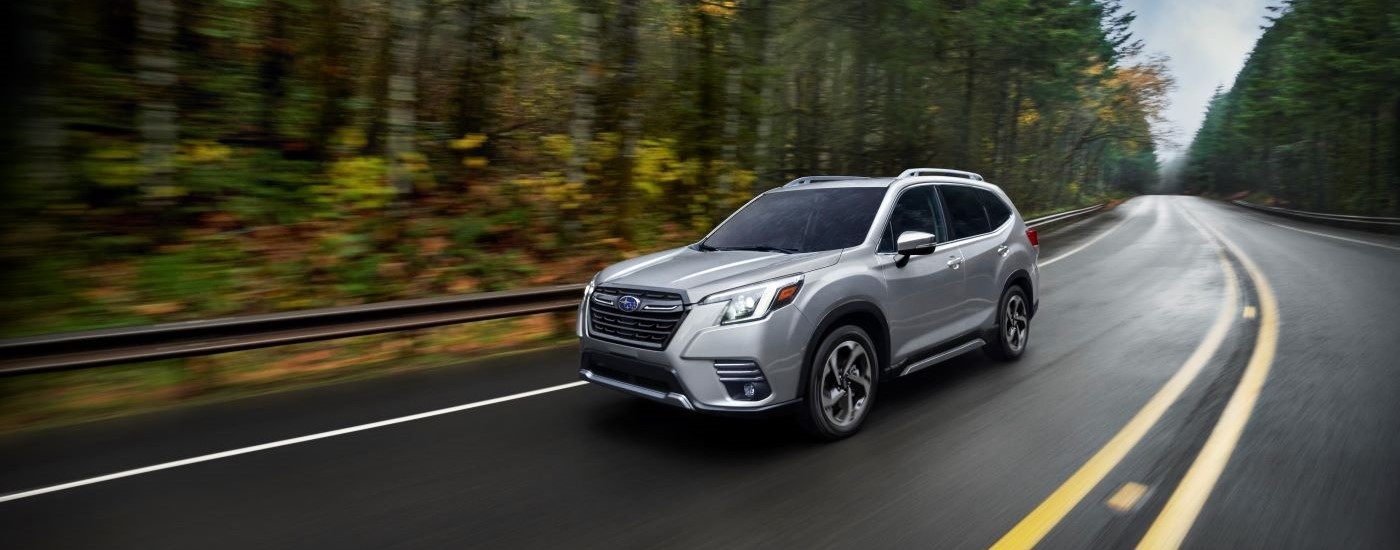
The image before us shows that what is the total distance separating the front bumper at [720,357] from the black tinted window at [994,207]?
124 inches

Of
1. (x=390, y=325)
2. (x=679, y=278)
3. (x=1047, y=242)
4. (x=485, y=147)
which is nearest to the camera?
(x=679, y=278)

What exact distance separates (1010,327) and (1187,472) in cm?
291

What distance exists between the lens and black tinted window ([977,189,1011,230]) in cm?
699

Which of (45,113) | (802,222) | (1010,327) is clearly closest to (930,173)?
(802,222)

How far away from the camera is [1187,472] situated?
13.9 ft

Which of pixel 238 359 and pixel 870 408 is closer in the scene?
pixel 870 408

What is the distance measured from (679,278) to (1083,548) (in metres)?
2.57

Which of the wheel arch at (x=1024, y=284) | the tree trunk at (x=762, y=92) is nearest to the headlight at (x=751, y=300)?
the wheel arch at (x=1024, y=284)

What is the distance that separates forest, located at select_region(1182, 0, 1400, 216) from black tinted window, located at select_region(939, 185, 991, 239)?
34616 millimetres

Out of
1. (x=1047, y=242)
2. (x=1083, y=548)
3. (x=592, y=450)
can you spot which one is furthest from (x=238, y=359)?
(x=1047, y=242)

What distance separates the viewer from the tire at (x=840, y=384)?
474 centimetres

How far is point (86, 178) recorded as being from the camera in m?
8.60

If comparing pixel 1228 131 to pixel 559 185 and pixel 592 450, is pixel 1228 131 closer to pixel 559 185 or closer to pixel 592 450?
pixel 559 185

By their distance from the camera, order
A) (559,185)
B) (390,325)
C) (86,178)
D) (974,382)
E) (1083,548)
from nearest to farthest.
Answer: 1. (1083,548)
2. (974,382)
3. (390,325)
4. (86,178)
5. (559,185)
